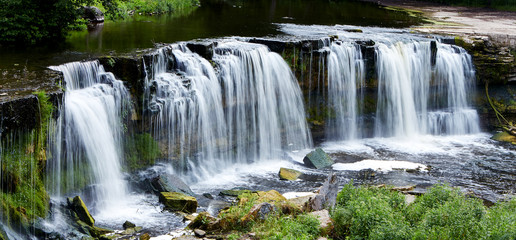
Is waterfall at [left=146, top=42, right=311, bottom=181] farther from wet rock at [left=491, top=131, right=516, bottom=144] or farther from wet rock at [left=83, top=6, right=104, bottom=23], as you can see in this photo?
wet rock at [left=83, top=6, right=104, bottom=23]

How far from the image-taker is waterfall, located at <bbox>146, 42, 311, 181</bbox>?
1742 centimetres

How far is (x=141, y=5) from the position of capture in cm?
3350

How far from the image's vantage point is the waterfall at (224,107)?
17422 millimetres

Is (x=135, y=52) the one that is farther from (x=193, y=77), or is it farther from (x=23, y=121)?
(x=23, y=121)

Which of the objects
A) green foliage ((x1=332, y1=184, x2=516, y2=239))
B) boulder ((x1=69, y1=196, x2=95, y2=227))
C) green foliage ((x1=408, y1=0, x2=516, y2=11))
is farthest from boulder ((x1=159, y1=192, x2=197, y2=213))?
green foliage ((x1=408, y1=0, x2=516, y2=11))

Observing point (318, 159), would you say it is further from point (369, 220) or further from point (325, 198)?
point (369, 220)

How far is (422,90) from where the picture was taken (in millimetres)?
23031

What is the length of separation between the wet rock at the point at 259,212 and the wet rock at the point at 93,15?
18.1 metres

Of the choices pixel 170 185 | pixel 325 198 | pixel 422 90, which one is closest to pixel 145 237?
pixel 170 185

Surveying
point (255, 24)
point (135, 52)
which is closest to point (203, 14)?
point (255, 24)

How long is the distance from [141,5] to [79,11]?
11.7 metres

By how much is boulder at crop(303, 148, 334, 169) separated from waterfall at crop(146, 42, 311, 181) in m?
1.39

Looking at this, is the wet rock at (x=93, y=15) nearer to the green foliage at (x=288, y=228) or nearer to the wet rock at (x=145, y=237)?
the wet rock at (x=145, y=237)

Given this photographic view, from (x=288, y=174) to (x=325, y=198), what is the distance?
4.55 m
